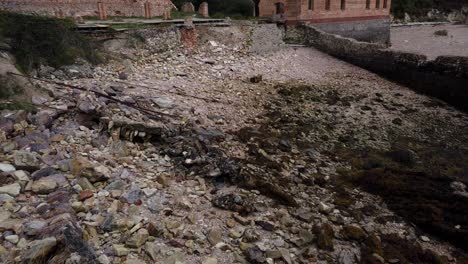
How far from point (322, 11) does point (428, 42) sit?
464 inches

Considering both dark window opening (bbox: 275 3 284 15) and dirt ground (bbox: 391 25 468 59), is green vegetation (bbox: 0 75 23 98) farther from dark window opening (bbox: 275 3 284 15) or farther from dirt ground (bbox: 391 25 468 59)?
dirt ground (bbox: 391 25 468 59)

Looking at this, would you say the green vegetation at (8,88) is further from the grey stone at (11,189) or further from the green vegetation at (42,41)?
the grey stone at (11,189)

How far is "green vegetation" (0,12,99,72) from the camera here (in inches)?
440

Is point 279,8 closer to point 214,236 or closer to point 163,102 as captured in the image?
point 163,102

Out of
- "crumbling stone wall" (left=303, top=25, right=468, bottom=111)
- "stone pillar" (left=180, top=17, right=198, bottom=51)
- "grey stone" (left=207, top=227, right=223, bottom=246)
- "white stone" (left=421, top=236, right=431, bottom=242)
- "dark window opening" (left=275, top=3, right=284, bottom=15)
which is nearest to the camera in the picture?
"grey stone" (left=207, top=227, right=223, bottom=246)

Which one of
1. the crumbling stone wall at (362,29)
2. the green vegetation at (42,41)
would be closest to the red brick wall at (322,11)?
the crumbling stone wall at (362,29)

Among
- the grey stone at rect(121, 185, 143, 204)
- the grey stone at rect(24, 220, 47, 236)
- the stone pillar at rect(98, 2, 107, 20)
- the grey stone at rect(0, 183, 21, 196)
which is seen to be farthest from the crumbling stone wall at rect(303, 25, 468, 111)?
the grey stone at rect(0, 183, 21, 196)

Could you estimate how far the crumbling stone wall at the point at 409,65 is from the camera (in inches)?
589

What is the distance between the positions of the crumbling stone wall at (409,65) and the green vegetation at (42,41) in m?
12.9

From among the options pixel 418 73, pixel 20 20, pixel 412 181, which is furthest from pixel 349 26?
pixel 20 20

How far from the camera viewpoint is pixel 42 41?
1203cm

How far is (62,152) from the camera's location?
7258 millimetres

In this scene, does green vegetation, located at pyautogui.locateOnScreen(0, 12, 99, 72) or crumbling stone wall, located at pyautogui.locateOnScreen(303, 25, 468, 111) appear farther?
crumbling stone wall, located at pyautogui.locateOnScreen(303, 25, 468, 111)

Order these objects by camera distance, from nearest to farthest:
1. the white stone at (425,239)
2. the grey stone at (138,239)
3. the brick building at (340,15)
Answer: the grey stone at (138,239) < the white stone at (425,239) < the brick building at (340,15)
